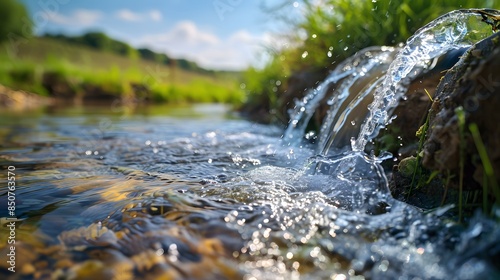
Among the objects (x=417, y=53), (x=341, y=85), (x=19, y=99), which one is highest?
(x=417, y=53)

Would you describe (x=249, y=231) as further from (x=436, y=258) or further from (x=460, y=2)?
(x=460, y=2)

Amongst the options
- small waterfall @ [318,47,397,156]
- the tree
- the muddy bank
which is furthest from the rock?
the tree

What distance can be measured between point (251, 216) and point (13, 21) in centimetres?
2343

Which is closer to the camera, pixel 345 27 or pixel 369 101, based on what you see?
pixel 369 101

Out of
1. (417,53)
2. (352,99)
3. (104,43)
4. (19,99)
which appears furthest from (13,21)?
(417,53)

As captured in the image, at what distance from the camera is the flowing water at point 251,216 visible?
0.97m

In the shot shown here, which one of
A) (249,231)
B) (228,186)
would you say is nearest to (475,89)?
(249,231)

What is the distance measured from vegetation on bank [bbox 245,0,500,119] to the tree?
1873 centimetres

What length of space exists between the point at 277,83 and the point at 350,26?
1.89 metres

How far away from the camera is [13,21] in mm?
19469

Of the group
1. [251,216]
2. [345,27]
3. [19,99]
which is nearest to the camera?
[251,216]

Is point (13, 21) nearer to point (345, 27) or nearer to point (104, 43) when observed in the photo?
point (104, 43)

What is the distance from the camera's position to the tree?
18812mm

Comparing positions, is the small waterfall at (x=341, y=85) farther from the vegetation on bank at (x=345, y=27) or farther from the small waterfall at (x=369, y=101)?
the vegetation on bank at (x=345, y=27)
